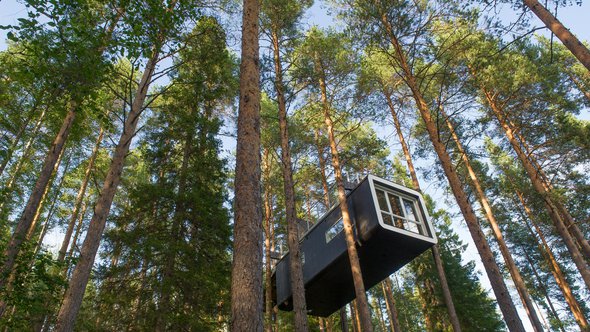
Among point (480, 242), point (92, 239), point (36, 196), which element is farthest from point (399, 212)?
point (36, 196)

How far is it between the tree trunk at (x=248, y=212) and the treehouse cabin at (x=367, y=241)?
5988 mm

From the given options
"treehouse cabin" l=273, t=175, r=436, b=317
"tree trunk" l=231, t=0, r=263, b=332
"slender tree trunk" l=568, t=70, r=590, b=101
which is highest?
"slender tree trunk" l=568, t=70, r=590, b=101

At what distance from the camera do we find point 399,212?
35.4 ft

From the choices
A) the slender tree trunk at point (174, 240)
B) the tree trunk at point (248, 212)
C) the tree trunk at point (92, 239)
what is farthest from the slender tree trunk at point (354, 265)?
the tree trunk at point (92, 239)

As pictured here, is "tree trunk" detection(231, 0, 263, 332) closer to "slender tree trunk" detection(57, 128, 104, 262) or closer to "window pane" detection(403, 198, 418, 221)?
"window pane" detection(403, 198, 418, 221)

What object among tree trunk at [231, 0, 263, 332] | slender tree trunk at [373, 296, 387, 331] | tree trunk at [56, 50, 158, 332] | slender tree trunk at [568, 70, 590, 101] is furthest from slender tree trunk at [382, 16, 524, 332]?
slender tree trunk at [373, 296, 387, 331]

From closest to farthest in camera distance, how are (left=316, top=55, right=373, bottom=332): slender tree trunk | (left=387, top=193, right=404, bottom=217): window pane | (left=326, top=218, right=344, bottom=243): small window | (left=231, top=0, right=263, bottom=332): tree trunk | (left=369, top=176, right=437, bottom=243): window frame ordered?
(left=231, top=0, right=263, bottom=332): tree trunk < (left=316, top=55, right=373, bottom=332): slender tree trunk < (left=369, top=176, right=437, bottom=243): window frame < (left=387, top=193, right=404, bottom=217): window pane < (left=326, top=218, right=344, bottom=243): small window

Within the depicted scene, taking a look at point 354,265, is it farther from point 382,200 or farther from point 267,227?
point 267,227

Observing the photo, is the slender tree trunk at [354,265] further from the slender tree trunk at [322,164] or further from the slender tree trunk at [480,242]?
the slender tree trunk at [480,242]

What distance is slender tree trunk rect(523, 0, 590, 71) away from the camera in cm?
786

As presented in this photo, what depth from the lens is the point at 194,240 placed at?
10.4m

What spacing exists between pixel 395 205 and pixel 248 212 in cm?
772

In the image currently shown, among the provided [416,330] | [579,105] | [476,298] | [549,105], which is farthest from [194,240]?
[416,330]

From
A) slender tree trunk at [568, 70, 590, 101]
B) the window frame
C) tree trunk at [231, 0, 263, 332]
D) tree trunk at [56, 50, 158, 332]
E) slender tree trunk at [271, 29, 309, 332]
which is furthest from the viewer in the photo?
slender tree trunk at [568, 70, 590, 101]
